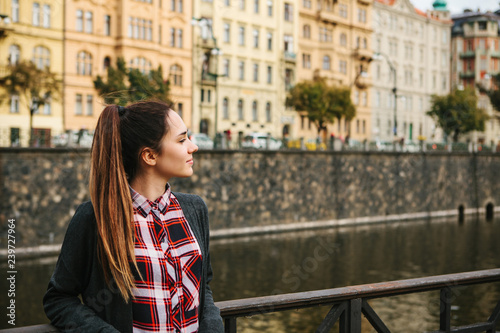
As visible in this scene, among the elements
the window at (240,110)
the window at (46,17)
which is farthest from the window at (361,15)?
the window at (46,17)

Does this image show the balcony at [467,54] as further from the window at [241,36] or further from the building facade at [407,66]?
the window at [241,36]

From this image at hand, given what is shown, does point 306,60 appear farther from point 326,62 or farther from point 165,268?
point 165,268

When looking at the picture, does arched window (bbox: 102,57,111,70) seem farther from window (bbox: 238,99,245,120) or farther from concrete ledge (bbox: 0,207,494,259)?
concrete ledge (bbox: 0,207,494,259)

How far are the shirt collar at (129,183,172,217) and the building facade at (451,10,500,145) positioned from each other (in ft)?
240

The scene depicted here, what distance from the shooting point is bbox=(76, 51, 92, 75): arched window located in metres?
38.7

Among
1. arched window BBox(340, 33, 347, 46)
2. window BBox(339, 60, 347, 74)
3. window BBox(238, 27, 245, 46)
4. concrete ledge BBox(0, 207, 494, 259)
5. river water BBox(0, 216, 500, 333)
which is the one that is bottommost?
river water BBox(0, 216, 500, 333)

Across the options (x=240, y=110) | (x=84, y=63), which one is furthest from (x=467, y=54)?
(x=84, y=63)

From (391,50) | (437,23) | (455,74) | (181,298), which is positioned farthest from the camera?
(455,74)

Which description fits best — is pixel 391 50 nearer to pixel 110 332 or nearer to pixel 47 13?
pixel 47 13

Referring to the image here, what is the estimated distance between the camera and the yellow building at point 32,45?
34.6 m

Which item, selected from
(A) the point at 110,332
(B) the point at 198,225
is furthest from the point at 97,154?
(A) the point at 110,332

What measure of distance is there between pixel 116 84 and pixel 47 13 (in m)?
6.98

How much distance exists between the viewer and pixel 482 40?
72.7m

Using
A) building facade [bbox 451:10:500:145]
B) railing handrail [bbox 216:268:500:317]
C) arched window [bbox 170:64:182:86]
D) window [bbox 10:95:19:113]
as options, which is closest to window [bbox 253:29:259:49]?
arched window [bbox 170:64:182:86]
